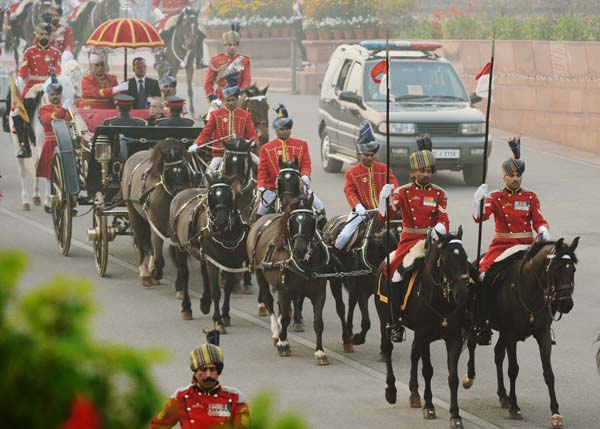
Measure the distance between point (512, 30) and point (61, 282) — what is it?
31097 millimetres

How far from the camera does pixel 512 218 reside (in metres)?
10.5

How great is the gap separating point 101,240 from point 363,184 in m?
4.46

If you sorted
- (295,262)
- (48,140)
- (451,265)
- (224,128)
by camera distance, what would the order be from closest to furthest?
(451,265) → (295,262) → (224,128) → (48,140)

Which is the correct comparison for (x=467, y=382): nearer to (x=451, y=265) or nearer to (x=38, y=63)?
(x=451, y=265)

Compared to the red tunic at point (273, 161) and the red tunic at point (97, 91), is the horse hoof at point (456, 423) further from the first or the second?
the red tunic at point (97, 91)

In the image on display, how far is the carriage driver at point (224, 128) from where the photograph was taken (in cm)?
1529

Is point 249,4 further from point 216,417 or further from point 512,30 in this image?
point 216,417

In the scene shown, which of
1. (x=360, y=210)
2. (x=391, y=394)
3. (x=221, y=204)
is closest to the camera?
(x=391, y=394)

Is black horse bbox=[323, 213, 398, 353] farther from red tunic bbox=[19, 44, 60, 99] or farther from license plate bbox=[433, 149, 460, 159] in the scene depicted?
license plate bbox=[433, 149, 460, 159]

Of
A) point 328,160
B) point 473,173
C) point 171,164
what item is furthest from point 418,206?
point 328,160

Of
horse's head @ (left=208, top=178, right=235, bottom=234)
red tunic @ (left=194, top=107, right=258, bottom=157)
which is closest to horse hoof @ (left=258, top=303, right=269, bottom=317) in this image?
horse's head @ (left=208, top=178, right=235, bottom=234)

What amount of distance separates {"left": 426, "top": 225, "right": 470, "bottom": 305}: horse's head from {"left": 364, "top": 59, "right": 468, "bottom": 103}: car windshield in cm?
1457

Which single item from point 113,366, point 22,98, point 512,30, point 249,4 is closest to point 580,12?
point 512,30

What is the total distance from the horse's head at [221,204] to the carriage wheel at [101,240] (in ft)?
9.87
